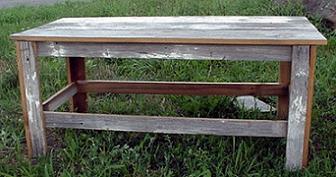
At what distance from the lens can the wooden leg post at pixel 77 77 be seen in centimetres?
337

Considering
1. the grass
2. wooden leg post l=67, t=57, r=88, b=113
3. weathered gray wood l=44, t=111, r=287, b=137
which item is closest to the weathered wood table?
weathered gray wood l=44, t=111, r=287, b=137

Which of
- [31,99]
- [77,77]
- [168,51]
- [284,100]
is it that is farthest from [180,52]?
[77,77]

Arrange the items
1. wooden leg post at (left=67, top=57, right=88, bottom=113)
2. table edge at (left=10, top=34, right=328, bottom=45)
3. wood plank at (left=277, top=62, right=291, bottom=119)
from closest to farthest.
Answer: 1. table edge at (left=10, top=34, right=328, bottom=45)
2. wood plank at (left=277, top=62, right=291, bottom=119)
3. wooden leg post at (left=67, top=57, right=88, bottom=113)

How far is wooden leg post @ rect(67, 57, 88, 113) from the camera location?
3.37m

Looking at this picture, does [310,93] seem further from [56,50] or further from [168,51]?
[56,50]

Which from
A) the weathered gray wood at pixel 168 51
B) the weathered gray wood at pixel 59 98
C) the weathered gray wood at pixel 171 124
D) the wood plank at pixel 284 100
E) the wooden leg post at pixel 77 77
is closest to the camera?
the weathered gray wood at pixel 168 51

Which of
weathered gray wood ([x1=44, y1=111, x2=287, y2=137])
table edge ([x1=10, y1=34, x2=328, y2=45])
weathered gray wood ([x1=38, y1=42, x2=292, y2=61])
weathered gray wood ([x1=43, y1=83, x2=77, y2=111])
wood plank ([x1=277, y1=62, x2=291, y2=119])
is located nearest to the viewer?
table edge ([x1=10, y1=34, x2=328, y2=45])

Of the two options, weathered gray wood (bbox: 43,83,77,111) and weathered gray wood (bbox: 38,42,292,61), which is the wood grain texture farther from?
weathered gray wood (bbox: 43,83,77,111)

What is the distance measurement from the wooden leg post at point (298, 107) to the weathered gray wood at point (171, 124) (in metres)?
0.06

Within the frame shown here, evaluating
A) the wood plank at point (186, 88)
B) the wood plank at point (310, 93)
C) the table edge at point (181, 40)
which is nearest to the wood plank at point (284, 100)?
the wood plank at point (186, 88)

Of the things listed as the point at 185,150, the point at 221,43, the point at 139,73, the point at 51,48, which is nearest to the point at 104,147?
the point at 185,150

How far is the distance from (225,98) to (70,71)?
0.98m

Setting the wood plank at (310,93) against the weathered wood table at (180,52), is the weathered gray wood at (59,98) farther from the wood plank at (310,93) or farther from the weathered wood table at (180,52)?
the wood plank at (310,93)

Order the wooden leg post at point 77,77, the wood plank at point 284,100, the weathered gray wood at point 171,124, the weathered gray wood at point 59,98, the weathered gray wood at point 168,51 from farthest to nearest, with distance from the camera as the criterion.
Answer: the wooden leg post at point 77,77 < the wood plank at point 284,100 < the weathered gray wood at point 59,98 < the weathered gray wood at point 171,124 < the weathered gray wood at point 168,51
